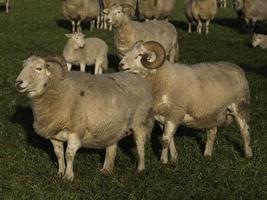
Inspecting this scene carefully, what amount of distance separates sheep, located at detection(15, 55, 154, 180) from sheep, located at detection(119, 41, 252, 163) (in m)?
0.43

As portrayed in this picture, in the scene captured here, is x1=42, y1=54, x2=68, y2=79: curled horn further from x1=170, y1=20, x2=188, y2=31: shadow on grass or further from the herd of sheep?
x1=170, y1=20, x2=188, y2=31: shadow on grass

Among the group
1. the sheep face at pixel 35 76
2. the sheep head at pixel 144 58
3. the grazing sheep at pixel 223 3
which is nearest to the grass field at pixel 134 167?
the sheep face at pixel 35 76

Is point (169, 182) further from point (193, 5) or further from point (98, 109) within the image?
point (193, 5)

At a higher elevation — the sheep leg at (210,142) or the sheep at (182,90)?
the sheep at (182,90)

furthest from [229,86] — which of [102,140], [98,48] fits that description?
[98,48]

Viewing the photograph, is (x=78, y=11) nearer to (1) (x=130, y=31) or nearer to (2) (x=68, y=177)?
(1) (x=130, y=31)

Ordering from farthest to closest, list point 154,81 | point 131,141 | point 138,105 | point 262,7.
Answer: point 262,7, point 131,141, point 154,81, point 138,105

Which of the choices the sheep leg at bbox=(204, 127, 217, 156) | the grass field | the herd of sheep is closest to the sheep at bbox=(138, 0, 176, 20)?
the grass field

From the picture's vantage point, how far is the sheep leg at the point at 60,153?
6781mm

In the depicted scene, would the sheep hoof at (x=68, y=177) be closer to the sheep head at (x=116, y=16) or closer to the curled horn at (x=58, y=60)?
the curled horn at (x=58, y=60)

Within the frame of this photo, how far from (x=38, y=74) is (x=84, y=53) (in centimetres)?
766

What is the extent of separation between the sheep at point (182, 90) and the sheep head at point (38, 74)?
1.33 metres

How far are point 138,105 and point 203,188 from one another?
55.7 inches

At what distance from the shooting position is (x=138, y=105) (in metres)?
7.13
